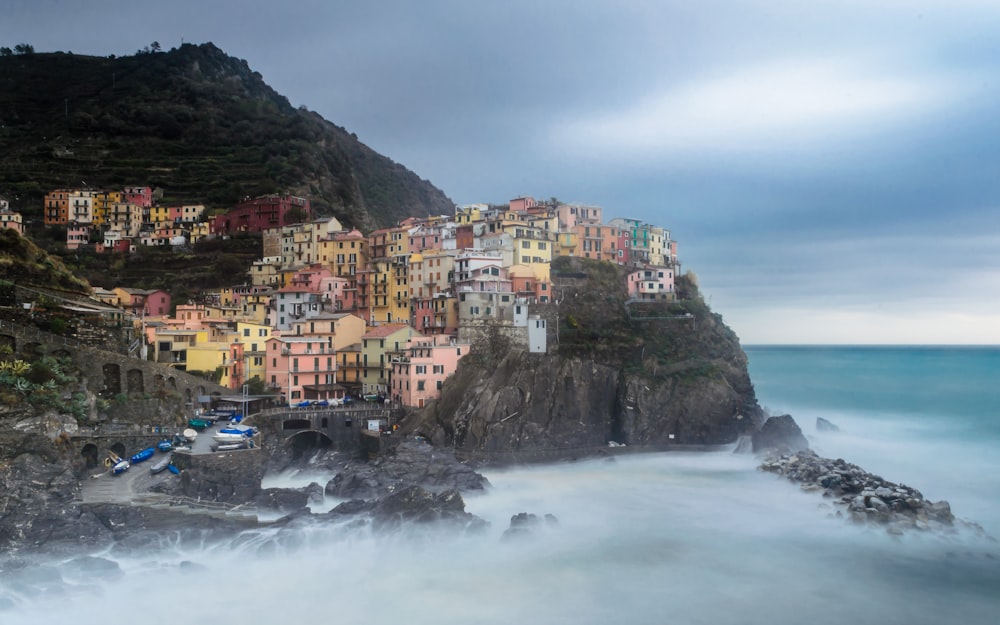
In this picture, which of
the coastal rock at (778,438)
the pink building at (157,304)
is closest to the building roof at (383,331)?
the pink building at (157,304)

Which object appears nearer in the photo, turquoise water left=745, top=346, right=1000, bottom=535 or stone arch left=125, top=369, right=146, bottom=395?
stone arch left=125, top=369, right=146, bottom=395

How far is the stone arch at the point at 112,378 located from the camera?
3650cm

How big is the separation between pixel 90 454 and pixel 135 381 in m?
6.37

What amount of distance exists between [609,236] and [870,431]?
88.5 feet

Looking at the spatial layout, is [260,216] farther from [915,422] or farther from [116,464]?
[915,422]

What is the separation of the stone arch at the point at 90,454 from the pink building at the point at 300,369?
14394 mm

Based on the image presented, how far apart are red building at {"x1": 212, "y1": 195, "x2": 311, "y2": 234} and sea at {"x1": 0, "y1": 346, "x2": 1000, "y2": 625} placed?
42473 mm

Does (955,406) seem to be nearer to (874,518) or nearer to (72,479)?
(874,518)

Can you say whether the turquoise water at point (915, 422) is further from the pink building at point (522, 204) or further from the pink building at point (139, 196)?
the pink building at point (139, 196)

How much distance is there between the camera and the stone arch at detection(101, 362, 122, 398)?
36500 millimetres

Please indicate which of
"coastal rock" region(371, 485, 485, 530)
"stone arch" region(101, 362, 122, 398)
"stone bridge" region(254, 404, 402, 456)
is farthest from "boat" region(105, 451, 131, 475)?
"coastal rock" region(371, 485, 485, 530)

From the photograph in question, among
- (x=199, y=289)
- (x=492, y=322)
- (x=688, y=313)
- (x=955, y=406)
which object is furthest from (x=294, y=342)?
(x=955, y=406)

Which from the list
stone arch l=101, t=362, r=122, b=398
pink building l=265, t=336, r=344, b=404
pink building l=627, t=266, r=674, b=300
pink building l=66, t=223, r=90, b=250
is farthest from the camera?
pink building l=66, t=223, r=90, b=250

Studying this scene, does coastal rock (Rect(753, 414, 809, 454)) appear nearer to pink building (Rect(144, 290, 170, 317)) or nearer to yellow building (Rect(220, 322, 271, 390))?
yellow building (Rect(220, 322, 271, 390))
